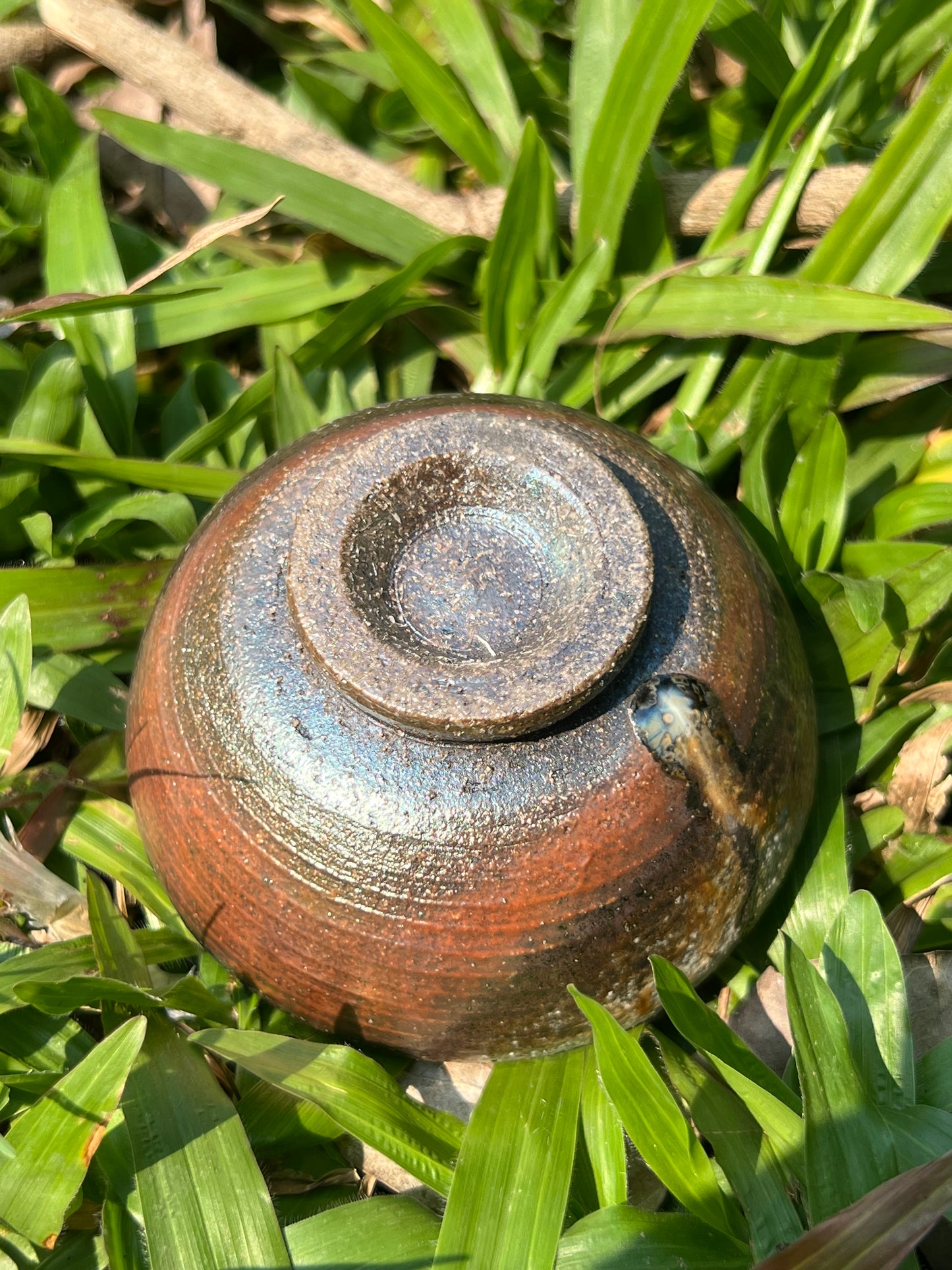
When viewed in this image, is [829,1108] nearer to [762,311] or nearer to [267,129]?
[762,311]

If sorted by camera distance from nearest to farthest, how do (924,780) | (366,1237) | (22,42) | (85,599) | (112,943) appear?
(366,1237)
(112,943)
(924,780)
(85,599)
(22,42)

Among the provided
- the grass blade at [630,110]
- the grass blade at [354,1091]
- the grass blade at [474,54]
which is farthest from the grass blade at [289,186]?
the grass blade at [354,1091]

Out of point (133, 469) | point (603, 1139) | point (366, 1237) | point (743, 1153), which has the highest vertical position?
point (133, 469)

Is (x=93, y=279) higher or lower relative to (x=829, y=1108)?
higher

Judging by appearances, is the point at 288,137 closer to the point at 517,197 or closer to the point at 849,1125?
the point at 517,197

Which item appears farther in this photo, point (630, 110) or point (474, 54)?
point (474, 54)

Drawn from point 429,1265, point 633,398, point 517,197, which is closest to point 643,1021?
point 429,1265


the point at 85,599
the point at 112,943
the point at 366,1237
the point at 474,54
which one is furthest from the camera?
the point at 474,54

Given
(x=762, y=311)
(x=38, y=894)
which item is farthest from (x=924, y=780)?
(x=38, y=894)
